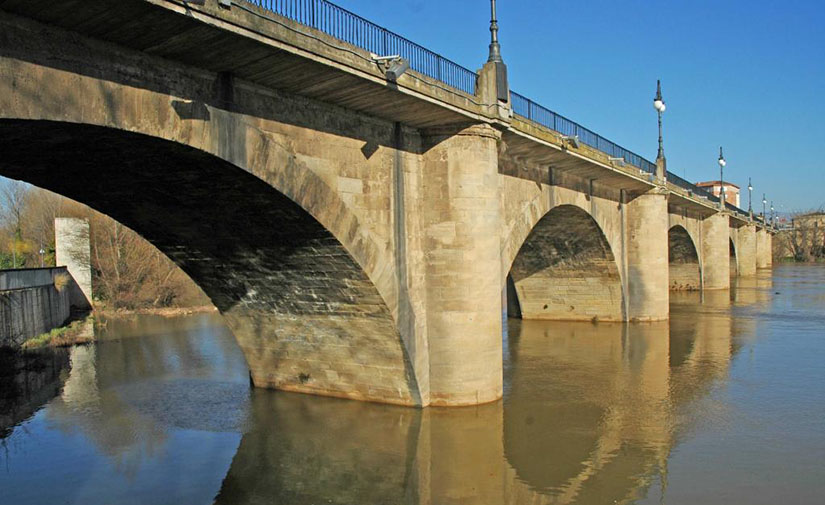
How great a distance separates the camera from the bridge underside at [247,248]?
387 inches

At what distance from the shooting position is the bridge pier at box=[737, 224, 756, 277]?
6888cm

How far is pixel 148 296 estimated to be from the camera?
38.1m

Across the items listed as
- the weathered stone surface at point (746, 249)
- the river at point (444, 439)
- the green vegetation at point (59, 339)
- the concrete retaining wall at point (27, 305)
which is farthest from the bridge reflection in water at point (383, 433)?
the weathered stone surface at point (746, 249)

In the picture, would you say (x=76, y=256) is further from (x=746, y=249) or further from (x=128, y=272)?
(x=746, y=249)

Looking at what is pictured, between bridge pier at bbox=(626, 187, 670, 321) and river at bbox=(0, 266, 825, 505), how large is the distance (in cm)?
850

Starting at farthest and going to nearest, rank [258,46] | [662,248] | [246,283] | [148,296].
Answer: [148,296] < [662,248] < [246,283] < [258,46]

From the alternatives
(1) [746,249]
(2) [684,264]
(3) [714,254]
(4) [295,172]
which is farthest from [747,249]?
(4) [295,172]

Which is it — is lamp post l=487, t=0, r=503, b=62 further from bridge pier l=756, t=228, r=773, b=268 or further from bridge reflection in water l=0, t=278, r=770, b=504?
bridge pier l=756, t=228, r=773, b=268

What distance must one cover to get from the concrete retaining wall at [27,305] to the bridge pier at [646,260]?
23463 millimetres

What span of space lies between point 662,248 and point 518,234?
1436 cm

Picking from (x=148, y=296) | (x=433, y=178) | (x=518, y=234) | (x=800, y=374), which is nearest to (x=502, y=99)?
(x=433, y=178)

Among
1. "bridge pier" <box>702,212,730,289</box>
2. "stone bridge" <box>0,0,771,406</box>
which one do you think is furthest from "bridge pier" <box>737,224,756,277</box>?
"stone bridge" <box>0,0,771,406</box>

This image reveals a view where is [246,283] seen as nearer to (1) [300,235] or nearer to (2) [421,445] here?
(1) [300,235]

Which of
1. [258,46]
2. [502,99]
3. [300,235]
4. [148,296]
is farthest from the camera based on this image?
[148,296]
